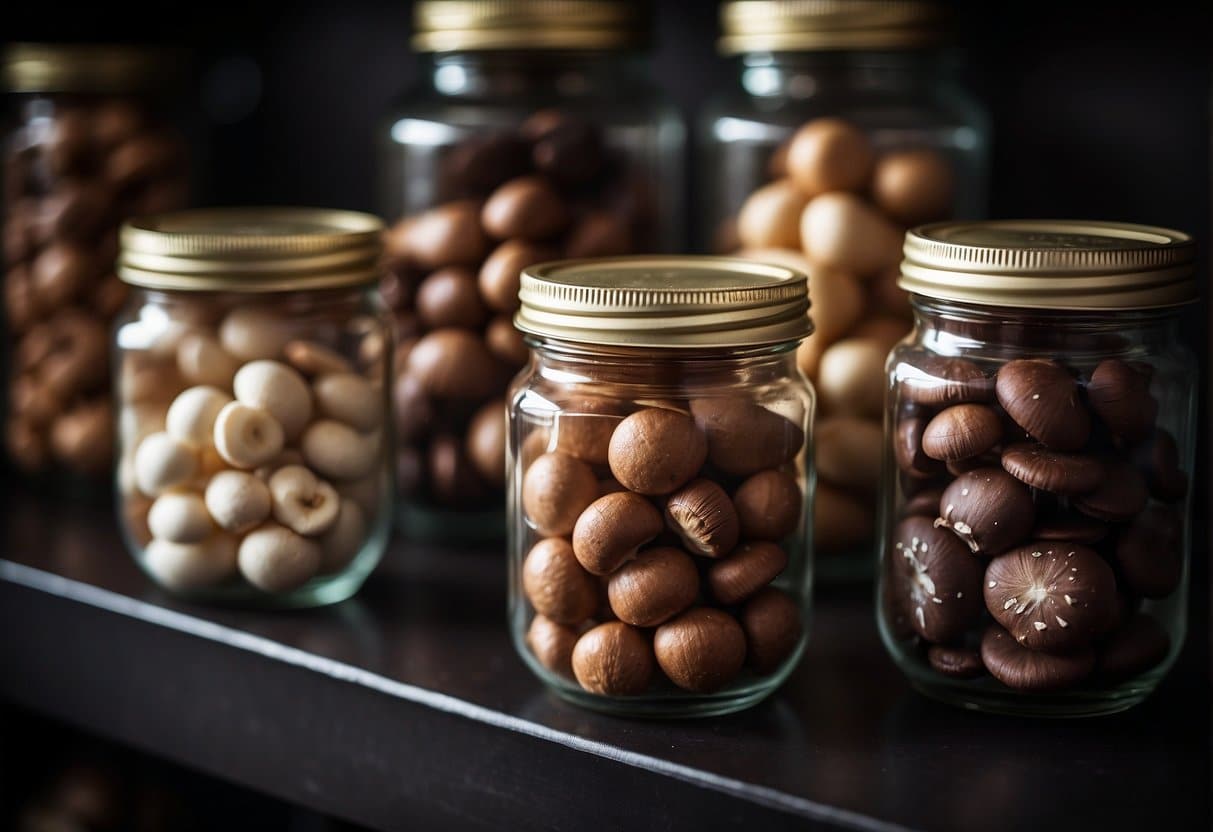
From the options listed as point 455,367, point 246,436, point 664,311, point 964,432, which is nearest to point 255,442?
point 246,436

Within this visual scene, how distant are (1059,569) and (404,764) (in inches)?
11.6

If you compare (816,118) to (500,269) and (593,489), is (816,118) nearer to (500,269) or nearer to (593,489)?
(500,269)

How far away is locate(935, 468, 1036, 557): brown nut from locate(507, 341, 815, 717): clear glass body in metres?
0.07

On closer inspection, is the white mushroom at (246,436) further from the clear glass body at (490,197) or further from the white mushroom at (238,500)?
the clear glass body at (490,197)

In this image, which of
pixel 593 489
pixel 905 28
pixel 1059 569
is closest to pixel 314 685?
pixel 593 489

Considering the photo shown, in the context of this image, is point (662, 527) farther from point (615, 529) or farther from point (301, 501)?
point (301, 501)

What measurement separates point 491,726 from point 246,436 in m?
0.19

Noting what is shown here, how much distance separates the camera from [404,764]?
0.62 meters

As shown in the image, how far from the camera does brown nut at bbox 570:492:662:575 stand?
55 centimetres

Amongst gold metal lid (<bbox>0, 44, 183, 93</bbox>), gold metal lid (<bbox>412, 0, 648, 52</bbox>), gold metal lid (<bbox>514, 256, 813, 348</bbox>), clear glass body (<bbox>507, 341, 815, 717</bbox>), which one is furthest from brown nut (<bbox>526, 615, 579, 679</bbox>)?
gold metal lid (<bbox>0, 44, 183, 93</bbox>)

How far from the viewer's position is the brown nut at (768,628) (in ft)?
1.89

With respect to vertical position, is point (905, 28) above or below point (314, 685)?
above

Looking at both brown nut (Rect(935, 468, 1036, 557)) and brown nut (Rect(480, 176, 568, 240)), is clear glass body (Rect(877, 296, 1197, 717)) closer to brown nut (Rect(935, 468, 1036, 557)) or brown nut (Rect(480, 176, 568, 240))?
brown nut (Rect(935, 468, 1036, 557))

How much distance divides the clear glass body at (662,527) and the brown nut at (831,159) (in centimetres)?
15
